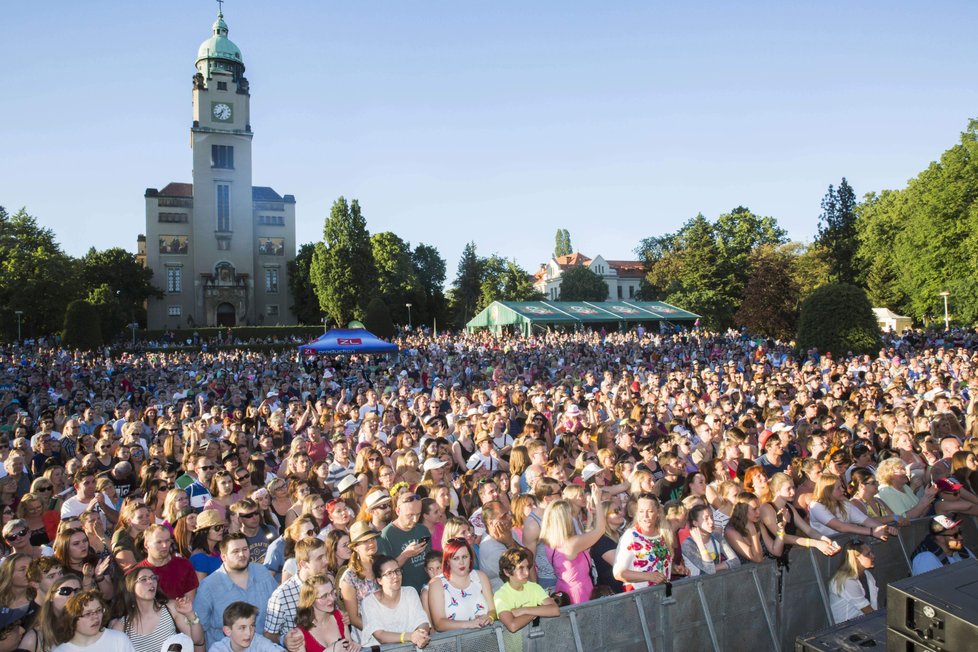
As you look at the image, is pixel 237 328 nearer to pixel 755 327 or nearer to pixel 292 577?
pixel 755 327

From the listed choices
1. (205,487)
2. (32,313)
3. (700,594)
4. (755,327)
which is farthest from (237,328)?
(700,594)

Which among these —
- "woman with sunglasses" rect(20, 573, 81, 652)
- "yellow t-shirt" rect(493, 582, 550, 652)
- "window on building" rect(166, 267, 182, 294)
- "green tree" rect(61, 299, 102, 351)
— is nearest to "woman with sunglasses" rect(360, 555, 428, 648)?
"yellow t-shirt" rect(493, 582, 550, 652)

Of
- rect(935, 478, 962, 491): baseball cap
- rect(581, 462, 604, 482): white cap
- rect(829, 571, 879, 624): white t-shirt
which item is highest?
rect(581, 462, 604, 482): white cap

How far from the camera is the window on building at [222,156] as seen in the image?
63.1 metres

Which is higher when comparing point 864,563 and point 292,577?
point 292,577

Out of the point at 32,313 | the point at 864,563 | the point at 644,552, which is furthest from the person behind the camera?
the point at 32,313

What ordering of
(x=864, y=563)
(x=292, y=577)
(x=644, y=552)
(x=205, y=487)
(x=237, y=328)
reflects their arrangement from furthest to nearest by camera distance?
1. (x=237, y=328)
2. (x=205, y=487)
3. (x=864, y=563)
4. (x=644, y=552)
5. (x=292, y=577)

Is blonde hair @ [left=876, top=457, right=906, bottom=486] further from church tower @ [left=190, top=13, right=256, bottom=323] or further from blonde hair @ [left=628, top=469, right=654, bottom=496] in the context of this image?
church tower @ [left=190, top=13, right=256, bottom=323]

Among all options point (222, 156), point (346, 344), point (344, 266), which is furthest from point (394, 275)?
point (346, 344)

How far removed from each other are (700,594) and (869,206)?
67.9m

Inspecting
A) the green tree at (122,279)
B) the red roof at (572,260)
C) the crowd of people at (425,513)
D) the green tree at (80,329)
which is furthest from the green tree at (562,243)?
the crowd of people at (425,513)

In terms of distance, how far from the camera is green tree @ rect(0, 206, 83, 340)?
45.2 meters

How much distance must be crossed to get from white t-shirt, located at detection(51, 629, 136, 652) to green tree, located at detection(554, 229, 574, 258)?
12476 centimetres

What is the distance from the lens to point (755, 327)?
4294 centimetres
